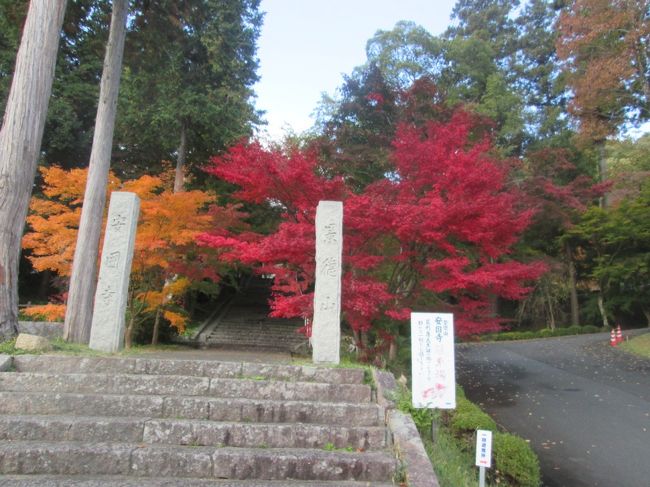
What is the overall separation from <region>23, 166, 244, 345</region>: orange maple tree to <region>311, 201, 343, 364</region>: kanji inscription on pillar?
4.92 metres

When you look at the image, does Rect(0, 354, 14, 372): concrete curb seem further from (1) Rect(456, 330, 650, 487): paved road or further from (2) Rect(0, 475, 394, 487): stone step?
(1) Rect(456, 330, 650, 487): paved road

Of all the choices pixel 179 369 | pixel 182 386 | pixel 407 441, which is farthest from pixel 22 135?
pixel 407 441

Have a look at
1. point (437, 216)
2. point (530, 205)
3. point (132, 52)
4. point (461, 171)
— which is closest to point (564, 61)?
point (530, 205)

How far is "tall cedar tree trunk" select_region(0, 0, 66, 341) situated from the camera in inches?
235

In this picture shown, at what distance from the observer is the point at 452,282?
7742 mm

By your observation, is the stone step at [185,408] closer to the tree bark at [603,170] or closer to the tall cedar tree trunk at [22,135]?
the tall cedar tree trunk at [22,135]

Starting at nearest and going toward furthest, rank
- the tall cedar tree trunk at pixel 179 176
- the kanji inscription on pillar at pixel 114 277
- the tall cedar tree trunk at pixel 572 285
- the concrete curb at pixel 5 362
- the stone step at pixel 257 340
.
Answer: the concrete curb at pixel 5 362, the kanji inscription on pillar at pixel 114 277, the tall cedar tree trunk at pixel 179 176, the stone step at pixel 257 340, the tall cedar tree trunk at pixel 572 285

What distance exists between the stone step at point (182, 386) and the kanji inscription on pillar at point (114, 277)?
51.1 inches

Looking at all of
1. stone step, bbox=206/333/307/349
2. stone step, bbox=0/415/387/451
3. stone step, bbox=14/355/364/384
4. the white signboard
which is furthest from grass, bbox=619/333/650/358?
stone step, bbox=0/415/387/451

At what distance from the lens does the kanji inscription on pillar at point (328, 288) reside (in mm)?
5492

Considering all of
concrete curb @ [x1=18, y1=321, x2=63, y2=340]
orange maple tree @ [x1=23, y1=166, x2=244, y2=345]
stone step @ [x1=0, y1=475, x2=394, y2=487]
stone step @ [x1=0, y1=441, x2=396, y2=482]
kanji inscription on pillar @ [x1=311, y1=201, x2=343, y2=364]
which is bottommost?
stone step @ [x1=0, y1=475, x2=394, y2=487]

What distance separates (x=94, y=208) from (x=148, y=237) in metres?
2.01

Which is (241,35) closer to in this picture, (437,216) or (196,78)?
(196,78)

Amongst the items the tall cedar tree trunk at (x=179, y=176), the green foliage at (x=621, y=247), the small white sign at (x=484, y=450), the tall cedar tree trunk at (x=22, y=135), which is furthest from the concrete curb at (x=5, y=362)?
the green foliage at (x=621, y=247)
